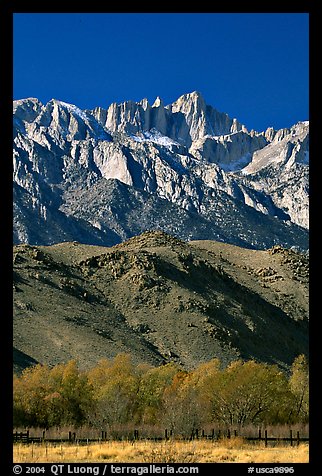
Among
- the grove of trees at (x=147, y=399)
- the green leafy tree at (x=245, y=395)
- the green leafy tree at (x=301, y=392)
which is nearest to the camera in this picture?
the grove of trees at (x=147, y=399)

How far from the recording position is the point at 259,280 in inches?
4592

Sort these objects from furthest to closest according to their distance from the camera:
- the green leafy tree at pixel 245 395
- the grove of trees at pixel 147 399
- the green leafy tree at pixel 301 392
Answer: the green leafy tree at pixel 301 392 → the green leafy tree at pixel 245 395 → the grove of trees at pixel 147 399

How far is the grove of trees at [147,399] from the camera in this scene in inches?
1517

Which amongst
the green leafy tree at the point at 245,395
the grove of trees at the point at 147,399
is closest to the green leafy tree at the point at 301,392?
the grove of trees at the point at 147,399

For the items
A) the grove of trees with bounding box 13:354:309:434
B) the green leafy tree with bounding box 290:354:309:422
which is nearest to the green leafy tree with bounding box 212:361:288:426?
the grove of trees with bounding box 13:354:309:434

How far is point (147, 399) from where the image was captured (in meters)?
44.0

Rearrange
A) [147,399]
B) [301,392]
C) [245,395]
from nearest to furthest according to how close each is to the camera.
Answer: [245,395] → [147,399] → [301,392]

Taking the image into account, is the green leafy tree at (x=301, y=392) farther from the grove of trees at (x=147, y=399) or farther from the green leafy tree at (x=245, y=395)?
the green leafy tree at (x=245, y=395)

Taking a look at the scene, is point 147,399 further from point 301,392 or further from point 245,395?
point 301,392

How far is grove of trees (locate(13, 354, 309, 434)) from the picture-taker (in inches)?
1517

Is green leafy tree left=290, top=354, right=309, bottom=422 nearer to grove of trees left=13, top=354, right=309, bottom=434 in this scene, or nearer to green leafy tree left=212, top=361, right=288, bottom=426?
grove of trees left=13, top=354, right=309, bottom=434

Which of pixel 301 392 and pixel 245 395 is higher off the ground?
pixel 245 395

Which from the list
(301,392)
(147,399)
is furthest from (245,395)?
(301,392)
